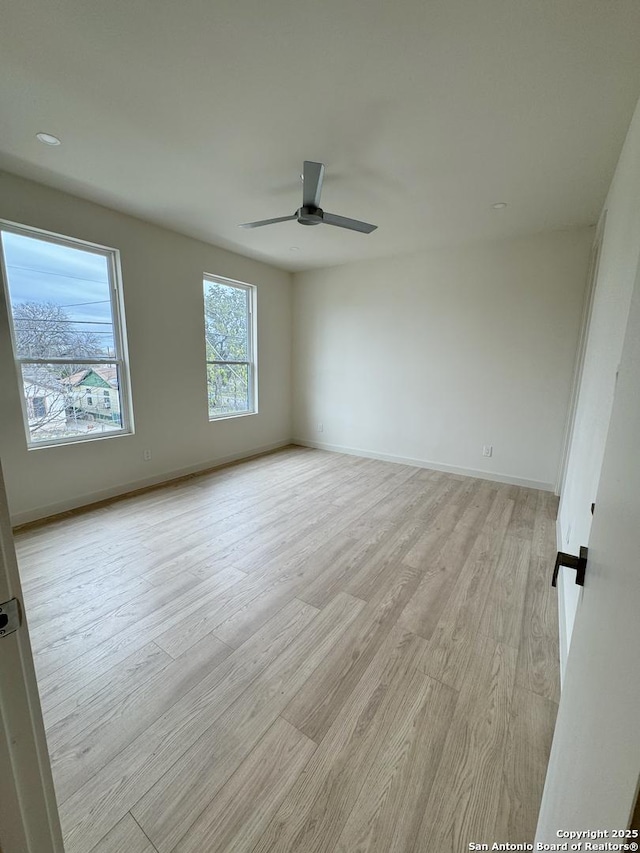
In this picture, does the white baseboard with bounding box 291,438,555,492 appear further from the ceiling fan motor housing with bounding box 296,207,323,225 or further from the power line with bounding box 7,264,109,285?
the power line with bounding box 7,264,109,285

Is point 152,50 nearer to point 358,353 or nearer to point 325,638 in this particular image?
point 325,638

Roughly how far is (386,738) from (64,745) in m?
1.17

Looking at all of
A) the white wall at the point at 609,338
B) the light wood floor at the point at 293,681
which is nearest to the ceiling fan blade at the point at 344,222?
the white wall at the point at 609,338

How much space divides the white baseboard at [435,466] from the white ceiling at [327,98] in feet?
8.67

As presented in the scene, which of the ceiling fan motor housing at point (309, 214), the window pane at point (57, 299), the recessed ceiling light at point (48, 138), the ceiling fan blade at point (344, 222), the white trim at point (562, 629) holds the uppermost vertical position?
the recessed ceiling light at point (48, 138)

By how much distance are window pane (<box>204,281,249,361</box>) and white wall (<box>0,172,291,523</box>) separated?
177 mm

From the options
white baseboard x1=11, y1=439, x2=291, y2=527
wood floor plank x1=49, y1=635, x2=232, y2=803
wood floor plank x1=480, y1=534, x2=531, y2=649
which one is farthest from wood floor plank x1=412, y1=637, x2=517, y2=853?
white baseboard x1=11, y1=439, x2=291, y2=527

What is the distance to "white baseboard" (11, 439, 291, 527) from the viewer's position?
2855 millimetres

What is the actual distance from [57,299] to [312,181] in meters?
2.33

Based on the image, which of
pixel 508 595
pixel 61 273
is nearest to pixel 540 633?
pixel 508 595

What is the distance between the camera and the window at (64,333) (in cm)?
267

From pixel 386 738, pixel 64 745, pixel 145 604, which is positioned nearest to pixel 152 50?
pixel 145 604

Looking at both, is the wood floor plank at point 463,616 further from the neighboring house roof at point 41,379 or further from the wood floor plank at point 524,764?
the neighboring house roof at point 41,379

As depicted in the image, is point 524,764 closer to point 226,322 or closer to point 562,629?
point 562,629
